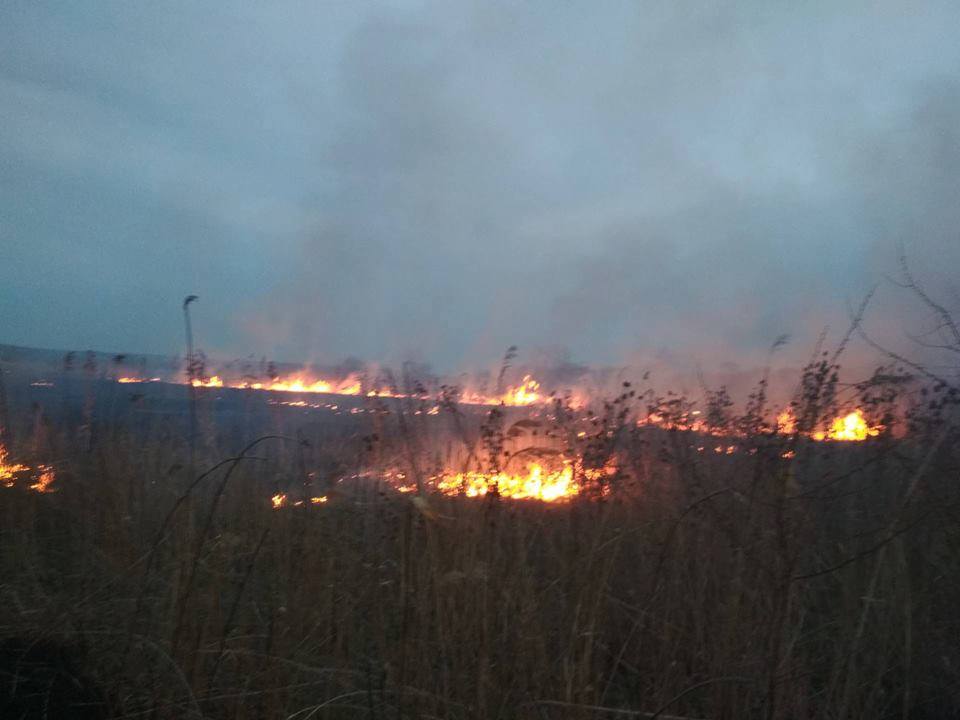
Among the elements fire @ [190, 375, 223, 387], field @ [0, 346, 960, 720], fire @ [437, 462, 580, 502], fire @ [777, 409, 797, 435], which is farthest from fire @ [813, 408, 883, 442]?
fire @ [190, 375, 223, 387]

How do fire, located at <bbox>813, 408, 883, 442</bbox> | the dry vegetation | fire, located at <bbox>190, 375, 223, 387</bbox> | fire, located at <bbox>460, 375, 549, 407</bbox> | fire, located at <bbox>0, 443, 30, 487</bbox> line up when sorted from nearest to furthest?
the dry vegetation, fire, located at <bbox>813, 408, 883, 442</bbox>, fire, located at <bbox>190, 375, 223, 387</bbox>, fire, located at <bbox>460, 375, 549, 407</bbox>, fire, located at <bbox>0, 443, 30, 487</bbox>

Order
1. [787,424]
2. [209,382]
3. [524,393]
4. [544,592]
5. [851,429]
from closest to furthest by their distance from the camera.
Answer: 1. [544,592]
2. [787,424]
3. [851,429]
4. [209,382]
5. [524,393]

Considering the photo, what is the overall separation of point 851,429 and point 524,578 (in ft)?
8.45

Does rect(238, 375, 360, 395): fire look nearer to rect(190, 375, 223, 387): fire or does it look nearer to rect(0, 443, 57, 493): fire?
rect(190, 375, 223, 387): fire

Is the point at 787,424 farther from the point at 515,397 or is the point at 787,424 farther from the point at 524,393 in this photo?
the point at 524,393

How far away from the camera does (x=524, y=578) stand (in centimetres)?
326

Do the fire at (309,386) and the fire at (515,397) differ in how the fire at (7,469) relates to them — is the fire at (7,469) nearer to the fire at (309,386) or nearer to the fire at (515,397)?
the fire at (309,386)

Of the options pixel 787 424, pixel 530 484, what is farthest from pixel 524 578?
pixel 787 424

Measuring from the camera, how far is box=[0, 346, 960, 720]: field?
9.63 feet

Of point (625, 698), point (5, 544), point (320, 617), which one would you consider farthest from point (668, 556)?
point (5, 544)

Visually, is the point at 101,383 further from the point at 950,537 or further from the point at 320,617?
the point at 950,537

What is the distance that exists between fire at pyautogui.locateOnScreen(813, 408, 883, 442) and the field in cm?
5

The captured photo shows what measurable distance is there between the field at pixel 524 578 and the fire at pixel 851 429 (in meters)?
0.05

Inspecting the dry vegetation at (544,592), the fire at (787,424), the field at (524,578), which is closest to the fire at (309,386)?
the field at (524,578)
